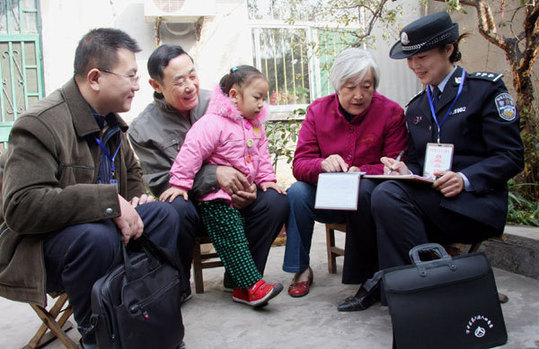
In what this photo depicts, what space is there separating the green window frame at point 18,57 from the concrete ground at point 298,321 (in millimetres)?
3607

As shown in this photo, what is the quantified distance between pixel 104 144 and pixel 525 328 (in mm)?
2235

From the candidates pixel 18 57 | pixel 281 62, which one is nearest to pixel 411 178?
pixel 281 62

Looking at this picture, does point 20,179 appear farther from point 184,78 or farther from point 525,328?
point 525,328

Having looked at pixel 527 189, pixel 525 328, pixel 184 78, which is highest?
pixel 184 78

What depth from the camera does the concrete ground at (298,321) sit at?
7.25 ft

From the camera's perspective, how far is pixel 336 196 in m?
2.53

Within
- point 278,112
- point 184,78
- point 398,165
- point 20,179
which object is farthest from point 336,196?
point 278,112

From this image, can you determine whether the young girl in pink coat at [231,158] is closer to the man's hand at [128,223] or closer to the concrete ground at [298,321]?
the concrete ground at [298,321]

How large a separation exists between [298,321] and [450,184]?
1.07 m

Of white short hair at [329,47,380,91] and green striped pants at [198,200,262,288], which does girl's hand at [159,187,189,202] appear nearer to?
green striped pants at [198,200,262,288]

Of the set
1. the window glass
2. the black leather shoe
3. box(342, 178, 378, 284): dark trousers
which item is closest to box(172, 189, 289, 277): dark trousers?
box(342, 178, 378, 284): dark trousers

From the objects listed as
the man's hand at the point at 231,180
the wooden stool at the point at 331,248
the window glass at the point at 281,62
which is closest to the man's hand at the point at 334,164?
the man's hand at the point at 231,180

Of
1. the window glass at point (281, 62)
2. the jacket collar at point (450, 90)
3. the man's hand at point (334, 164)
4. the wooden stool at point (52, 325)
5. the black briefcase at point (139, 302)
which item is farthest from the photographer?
the window glass at point (281, 62)

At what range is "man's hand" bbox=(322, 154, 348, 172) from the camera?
8.77ft
